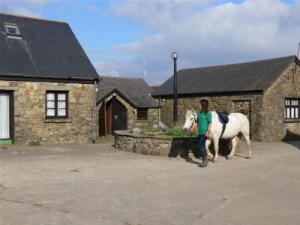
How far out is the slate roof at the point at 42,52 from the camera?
21422 millimetres

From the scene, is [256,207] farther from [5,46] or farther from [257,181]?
[5,46]

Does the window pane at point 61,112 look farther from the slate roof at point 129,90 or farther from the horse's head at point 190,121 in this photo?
the horse's head at point 190,121

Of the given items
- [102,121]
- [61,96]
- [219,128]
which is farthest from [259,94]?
[219,128]

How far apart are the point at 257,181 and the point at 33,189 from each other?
5202mm

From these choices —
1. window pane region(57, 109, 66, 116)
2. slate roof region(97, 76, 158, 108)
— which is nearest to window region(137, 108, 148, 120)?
slate roof region(97, 76, 158, 108)

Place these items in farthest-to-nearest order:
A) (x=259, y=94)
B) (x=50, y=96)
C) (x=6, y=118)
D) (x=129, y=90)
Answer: (x=129, y=90) → (x=259, y=94) → (x=50, y=96) → (x=6, y=118)

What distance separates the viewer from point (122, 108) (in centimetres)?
3023

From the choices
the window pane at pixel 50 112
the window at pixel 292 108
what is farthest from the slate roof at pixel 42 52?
the window at pixel 292 108

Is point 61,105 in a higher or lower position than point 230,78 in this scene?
lower

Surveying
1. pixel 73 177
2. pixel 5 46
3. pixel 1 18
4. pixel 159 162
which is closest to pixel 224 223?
pixel 73 177

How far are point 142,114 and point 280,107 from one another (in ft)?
29.3

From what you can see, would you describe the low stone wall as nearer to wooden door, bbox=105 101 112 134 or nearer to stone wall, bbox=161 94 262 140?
stone wall, bbox=161 94 262 140

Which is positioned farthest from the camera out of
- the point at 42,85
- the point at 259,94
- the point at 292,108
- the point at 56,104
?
the point at 292,108

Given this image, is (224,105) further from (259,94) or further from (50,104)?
(50,104)
